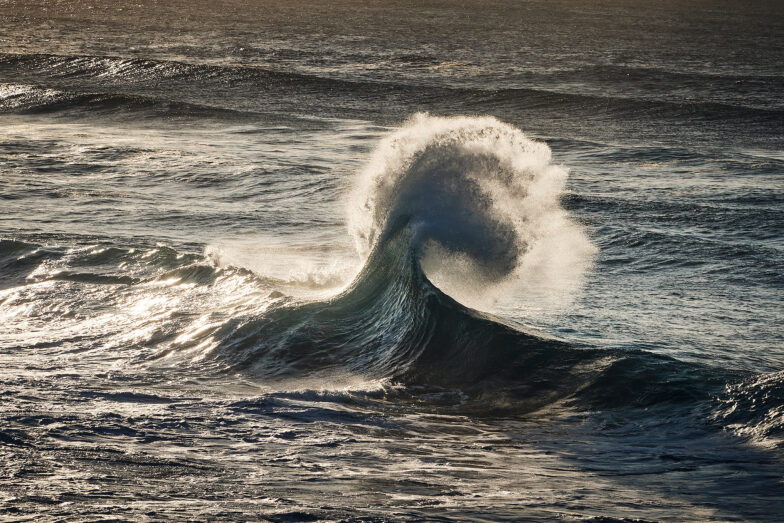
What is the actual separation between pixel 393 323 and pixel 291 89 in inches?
882

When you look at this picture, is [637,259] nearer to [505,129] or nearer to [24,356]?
[505,129]

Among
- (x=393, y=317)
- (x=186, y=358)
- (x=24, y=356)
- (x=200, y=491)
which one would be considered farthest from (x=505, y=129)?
(x=200, y=491)

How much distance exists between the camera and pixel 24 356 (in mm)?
8445

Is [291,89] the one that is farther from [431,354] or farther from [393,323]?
[431,354]

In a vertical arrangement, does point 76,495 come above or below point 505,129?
below

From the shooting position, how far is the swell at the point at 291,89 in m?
26.4

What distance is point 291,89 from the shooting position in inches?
1211

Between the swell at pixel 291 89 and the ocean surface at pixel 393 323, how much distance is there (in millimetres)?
3180

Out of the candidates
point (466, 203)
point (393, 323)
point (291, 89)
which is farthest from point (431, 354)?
point (291, 89)

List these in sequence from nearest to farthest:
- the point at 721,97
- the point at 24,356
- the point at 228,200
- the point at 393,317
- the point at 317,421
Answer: the point at 317,421 < the point at 24,356 < the point at 393,317 < the point at 228,200 < the point at 721,97

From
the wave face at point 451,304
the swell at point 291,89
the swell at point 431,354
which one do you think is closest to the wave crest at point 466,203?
the wave face at point 451,304

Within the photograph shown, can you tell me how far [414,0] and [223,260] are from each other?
82.8 metres

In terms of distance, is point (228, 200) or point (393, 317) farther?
point (228, 200)

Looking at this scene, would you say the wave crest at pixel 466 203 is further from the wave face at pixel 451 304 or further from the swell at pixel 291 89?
the swell at pixel 291 89
